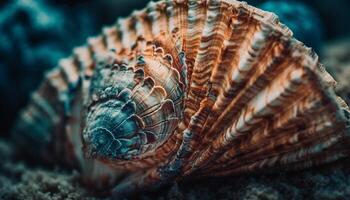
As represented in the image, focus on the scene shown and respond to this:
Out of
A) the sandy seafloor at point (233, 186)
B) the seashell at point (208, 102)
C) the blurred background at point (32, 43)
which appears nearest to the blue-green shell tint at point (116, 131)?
the seashell at point (208, 102)

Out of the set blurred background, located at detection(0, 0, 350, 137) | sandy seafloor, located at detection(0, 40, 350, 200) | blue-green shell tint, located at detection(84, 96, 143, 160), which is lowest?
sandy seafloor, located at detection(0, 40, 350, 200)

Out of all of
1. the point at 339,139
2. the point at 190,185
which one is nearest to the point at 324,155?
the point at 339,139

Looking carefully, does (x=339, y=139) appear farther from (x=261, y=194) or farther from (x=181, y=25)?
(x=181, y=25)

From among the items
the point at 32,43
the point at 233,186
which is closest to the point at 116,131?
the point at 233,186

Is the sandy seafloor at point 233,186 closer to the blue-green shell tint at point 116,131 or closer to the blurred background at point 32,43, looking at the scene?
the blue-green shell tint at point 116,131

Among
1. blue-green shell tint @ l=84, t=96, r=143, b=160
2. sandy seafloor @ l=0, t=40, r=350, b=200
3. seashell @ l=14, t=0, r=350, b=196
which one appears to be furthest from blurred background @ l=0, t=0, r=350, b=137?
blue-green shell tint @ l=84, t=96, r=143, b=160

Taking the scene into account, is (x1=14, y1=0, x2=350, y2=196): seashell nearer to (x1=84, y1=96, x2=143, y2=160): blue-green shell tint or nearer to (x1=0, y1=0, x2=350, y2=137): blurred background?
(x1=84, y1=96, x2=143, y2=160): blue-green shell tint
